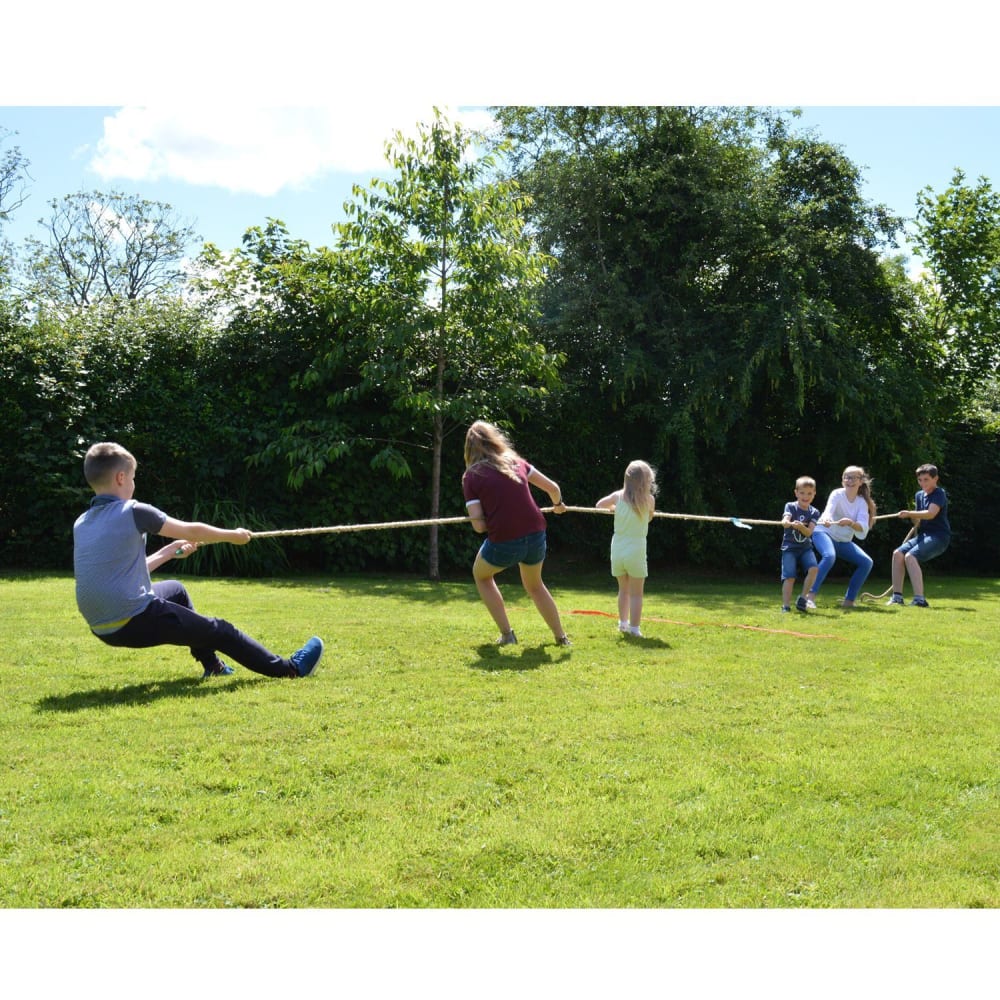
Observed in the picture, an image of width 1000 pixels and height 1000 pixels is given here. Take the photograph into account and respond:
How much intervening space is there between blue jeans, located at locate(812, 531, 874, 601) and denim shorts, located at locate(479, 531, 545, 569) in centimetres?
520

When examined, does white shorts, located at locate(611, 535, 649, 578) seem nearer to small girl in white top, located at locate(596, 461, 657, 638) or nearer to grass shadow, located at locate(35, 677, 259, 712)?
small girl in white top, located at locate(596, 461, 657, 638)

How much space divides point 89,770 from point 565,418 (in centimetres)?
1343

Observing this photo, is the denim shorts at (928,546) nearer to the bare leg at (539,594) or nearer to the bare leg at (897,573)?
the bare leg at (897,573)

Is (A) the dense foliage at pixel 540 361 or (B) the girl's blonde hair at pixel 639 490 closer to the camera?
(B) the girl's blonde hair at pixel 639 490

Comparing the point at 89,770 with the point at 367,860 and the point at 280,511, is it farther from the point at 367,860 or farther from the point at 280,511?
the point at 280,511

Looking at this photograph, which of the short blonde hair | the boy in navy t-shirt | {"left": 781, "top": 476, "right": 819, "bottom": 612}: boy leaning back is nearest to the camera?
the short blonde hair

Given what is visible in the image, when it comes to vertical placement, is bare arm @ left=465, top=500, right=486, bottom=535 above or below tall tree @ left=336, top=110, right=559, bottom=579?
below

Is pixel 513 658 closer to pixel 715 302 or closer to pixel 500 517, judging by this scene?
pixel 500 517

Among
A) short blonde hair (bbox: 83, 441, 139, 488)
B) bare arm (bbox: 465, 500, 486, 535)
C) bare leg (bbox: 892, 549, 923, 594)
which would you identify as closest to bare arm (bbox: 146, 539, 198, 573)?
short blonde hair (bbox: 83, 441, 139, 488)

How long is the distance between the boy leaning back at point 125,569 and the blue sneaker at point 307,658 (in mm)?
449

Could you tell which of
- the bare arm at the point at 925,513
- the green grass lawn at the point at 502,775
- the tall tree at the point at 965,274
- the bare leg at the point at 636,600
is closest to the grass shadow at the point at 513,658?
the green grass lawn at the point at 502,775

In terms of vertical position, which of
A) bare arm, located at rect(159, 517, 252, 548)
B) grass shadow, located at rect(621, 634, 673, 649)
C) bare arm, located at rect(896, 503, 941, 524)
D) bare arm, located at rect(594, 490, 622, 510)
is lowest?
grass shadow, located at rect(621, 634, 673, 649)

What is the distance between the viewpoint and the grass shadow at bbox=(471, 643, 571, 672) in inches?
290

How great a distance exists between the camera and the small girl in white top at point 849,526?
12.3 m
